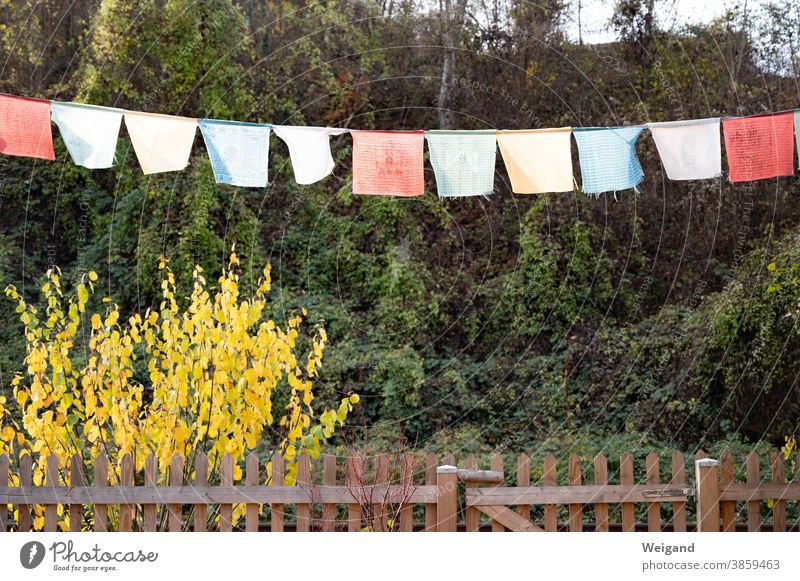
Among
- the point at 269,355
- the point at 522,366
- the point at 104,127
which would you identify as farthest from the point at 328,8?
the point at 269,355

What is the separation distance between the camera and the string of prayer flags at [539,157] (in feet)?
20.9

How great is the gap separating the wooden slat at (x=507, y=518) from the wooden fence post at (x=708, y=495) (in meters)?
1.03

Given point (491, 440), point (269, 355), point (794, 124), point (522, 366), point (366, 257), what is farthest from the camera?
point (366, 257)

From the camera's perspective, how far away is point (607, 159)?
6465mm

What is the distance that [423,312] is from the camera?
40.8 ft

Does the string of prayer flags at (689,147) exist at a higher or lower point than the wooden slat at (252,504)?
higher

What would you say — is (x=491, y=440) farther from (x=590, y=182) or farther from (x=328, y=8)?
(x=328, y=8)

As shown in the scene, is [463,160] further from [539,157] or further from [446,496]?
[446,496]

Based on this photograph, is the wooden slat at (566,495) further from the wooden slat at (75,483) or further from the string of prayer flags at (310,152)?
the string of prayer flags at (310,152)

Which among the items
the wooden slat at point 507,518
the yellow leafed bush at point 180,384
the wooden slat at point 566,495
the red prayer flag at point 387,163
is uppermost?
the red prayer flag at point 387,163

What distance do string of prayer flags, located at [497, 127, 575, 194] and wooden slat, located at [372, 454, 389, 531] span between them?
2.24 m

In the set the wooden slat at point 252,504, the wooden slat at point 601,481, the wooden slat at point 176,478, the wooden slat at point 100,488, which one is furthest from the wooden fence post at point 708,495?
the wooden slat at point 100,488

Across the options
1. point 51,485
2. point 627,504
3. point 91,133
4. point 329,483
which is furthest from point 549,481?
point 91,133

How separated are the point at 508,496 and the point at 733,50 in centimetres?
996
